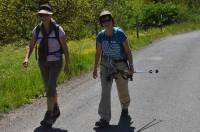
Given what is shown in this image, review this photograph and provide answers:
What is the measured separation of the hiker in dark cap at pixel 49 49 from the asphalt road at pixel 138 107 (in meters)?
0.48

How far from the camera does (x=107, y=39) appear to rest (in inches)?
312

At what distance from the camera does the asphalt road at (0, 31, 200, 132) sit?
26.2ft

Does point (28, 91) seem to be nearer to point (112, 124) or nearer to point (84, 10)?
point (112, 124)

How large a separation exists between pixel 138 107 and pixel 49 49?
2.29 meters

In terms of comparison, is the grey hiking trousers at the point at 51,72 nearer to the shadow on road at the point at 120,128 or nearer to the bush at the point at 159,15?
the shadow on road at the point at 120,128

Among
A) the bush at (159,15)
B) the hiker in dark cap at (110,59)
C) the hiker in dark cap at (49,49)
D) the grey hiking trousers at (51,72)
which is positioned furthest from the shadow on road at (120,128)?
the bush at (159,15)

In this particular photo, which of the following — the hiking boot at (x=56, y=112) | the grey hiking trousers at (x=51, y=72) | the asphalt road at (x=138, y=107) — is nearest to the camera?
the asphalt road at (x=138, y=107)

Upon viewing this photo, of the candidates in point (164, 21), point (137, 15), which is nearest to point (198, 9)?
point (164, 21)

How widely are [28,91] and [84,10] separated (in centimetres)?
1036

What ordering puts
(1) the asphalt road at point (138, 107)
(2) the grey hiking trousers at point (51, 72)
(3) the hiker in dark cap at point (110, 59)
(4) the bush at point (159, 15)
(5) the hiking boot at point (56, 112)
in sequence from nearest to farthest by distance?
(3) the hiker in dark cap at point (110, 59)
(1) the asphalt road at point (138, 107)
(2) the grey hiking trousers at point (51, 72)
(5) the hiking boot at point (56, 112)
(4) the bush at point (159, 15)

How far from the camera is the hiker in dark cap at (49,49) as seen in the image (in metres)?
7.96

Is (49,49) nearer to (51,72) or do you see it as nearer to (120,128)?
(51,72)

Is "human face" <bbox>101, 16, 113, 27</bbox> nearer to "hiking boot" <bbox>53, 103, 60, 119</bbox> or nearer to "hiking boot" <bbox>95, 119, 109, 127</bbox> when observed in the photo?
"hiking boot" <bbox>95, 119, 109, 127</bbox>

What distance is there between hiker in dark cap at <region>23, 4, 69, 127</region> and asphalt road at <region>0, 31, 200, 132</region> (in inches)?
18.9
